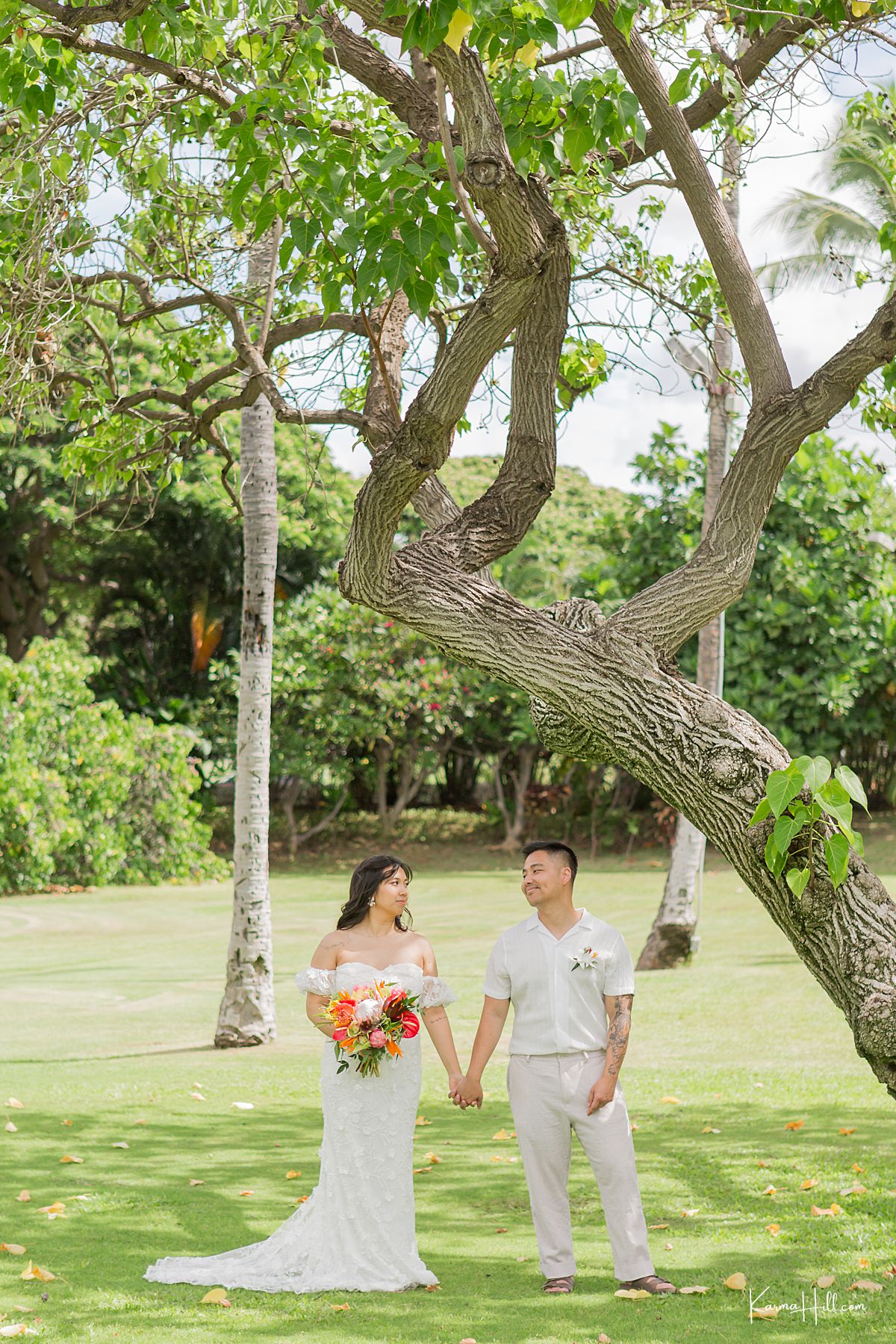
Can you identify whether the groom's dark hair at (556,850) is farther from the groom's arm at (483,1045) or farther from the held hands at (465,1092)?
the held hands at (465,1092)

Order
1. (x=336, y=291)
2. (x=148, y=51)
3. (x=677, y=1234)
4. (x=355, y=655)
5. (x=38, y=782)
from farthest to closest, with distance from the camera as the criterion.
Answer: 1. (x=355, y=655)
2. (x=38, y=782)
3. (x=677, y=1234)
4. (x=148, y=51)
5. (x=336, y=291)

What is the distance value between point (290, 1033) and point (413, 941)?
553 centimetres

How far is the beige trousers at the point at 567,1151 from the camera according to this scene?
4.85m

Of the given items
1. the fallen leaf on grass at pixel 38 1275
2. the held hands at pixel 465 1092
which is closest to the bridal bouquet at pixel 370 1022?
the held hands at pixel 465 1092

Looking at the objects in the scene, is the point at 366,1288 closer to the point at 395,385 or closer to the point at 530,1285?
the point at 530,1285

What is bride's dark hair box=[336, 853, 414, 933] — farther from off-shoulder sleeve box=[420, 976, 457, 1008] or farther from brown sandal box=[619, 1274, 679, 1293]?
brown sandal box=[619, 1274, 679, 1293]

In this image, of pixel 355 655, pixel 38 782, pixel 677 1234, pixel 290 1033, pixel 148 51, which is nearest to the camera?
pixel 148 51

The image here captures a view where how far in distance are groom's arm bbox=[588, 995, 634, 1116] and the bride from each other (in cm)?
54

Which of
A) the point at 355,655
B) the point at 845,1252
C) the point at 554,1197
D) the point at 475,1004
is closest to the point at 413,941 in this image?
the point at 554,1197

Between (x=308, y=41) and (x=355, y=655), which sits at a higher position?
(x=308, y=41)

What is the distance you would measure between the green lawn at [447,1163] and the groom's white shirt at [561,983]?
0.91 m

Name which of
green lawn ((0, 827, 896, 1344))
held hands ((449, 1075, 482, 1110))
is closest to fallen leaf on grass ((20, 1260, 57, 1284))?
green lawn ((0, 827, 896, 1344))

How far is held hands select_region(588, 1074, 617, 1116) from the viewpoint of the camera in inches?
189

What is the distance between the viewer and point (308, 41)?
4992mm
